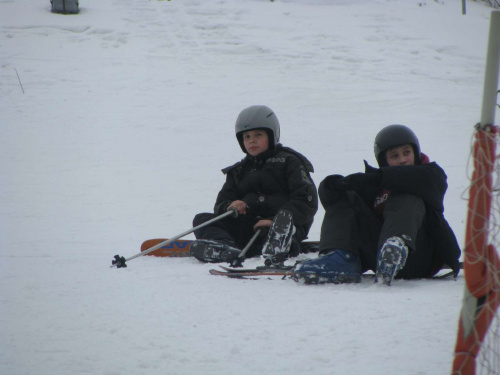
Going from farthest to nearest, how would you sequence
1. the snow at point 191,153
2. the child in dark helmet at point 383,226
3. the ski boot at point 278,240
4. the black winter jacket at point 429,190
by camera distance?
1. the ski boot at point 278,240
2. the black winter jacket at point 429,190
3. the child in dark helmet at point 383,226
4. the snow at point 191,153

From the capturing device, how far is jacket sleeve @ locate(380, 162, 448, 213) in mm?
3824

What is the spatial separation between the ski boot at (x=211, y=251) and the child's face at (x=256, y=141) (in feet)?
3.07

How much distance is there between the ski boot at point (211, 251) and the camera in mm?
4887

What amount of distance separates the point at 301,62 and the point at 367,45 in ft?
8.80

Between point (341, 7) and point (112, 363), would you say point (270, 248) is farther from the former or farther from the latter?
point (341, 7)

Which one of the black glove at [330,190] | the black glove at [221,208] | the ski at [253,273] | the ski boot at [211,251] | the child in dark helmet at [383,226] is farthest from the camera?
the black glove at [221,208]

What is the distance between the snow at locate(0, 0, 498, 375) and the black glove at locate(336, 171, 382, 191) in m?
0.63

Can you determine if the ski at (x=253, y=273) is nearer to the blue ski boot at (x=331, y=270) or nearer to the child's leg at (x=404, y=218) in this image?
the blue ski boot at (x=331, y=270)

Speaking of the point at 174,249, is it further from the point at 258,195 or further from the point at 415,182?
the point at 415,182

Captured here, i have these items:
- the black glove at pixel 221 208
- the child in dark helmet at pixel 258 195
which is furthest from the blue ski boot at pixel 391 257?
the black glove at pixel 221 208

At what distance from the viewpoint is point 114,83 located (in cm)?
1470

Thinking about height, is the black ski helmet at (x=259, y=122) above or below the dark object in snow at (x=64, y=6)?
below

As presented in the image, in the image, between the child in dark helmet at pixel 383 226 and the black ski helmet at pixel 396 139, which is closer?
the child in dark helmet at pixel 383 226

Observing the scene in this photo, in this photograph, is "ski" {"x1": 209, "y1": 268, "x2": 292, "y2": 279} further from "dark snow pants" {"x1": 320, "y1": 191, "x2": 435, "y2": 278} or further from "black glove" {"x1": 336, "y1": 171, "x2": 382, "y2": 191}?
"black glove" {"x1": 336, "y1": 171, "x2": 382, "y2": 191}
